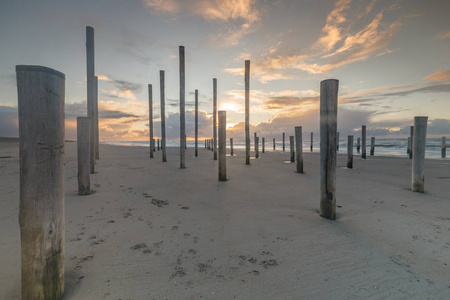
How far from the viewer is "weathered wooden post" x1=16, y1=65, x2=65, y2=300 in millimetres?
1440

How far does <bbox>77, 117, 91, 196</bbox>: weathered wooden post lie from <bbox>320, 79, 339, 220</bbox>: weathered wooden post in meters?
4.98

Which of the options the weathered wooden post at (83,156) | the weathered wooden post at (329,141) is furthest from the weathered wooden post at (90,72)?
the weathered wooden post at (329,141)

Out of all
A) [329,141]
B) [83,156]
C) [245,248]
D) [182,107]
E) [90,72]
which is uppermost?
[90,72]

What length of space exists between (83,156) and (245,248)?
168 inches

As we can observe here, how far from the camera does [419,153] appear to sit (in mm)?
5082

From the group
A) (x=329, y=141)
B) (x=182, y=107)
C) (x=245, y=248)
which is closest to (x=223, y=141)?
(x=329, y=141)

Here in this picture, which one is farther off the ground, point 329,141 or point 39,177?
point 329,141

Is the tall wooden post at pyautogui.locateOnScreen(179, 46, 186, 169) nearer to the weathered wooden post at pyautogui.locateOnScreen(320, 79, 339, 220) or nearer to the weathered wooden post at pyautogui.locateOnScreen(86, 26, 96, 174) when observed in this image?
the weathered wooden post at pyautogui.locateOnScreen(86, 26, 96, 174)

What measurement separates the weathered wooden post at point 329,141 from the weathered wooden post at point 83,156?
4984 millimetres

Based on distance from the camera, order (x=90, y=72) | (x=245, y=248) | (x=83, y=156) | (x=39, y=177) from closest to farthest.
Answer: (x=39, y=177), (x=245, y=248), (x=83, y=156), (x=90, y=72)

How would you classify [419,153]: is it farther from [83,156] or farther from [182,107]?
[182,107]

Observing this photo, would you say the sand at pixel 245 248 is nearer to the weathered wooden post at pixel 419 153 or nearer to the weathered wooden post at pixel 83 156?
the weathered wooden post at pixel 83 156

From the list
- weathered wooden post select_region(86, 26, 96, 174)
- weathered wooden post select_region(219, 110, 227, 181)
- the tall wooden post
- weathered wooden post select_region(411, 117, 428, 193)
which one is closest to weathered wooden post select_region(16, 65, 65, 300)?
weathered wooden post select_region(219, 110, 227, 181)

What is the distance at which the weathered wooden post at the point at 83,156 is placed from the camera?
4594 mm
